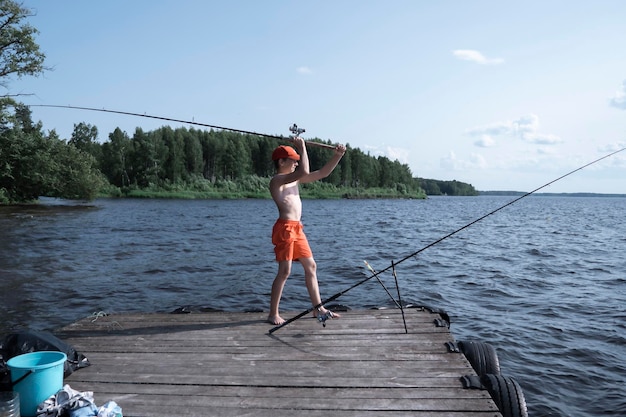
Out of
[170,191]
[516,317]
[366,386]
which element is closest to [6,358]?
[366,386]

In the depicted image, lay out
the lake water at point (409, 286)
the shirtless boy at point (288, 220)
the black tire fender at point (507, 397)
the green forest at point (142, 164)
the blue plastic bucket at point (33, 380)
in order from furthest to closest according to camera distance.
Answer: the green forest at point (142, 164), the lake water at point (409, 286), the shirtless boy at point (288, 220), the black tire fender at point (507, 397), the blue plastic bucket at point (33, 380)

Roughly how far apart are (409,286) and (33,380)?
1110 cm

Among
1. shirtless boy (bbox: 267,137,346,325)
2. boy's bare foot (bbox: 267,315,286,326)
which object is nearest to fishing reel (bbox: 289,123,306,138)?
shirtless boy (bbox: 267,137,346,325)

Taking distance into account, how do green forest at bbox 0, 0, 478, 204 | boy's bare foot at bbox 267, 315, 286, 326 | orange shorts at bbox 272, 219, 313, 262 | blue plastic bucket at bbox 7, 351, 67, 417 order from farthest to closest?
green forest at bbox 0, 0, 478, 204 → boy's bare foot at bbox 267, 315, 286, 326 → orange shorts at bbox 272, 219, 313, 262 → blue plastic bucket at bbox 7, 351, 67, 417

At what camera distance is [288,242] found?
596 cm

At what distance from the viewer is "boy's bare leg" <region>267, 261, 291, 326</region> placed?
602cm

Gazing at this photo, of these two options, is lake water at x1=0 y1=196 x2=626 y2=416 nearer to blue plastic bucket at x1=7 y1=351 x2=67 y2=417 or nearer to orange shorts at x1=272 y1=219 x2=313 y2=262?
orange shorts at x1=272 y1=219 x2=313 y2=262

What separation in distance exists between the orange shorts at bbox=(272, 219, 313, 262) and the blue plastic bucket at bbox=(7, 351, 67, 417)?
8.92ft

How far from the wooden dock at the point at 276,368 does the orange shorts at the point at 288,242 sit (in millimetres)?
894

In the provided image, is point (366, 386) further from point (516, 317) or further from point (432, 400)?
point (516, 317)

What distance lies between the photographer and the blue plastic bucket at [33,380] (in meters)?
3.69

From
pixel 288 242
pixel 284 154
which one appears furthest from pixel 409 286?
pixel 284 154

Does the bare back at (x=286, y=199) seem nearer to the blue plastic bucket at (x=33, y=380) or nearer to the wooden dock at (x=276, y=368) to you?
the wooden dock at (x=276, y=368)

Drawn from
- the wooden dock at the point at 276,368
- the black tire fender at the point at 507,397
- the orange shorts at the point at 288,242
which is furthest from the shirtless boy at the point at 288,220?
the black tire fender at the point at 507,397
